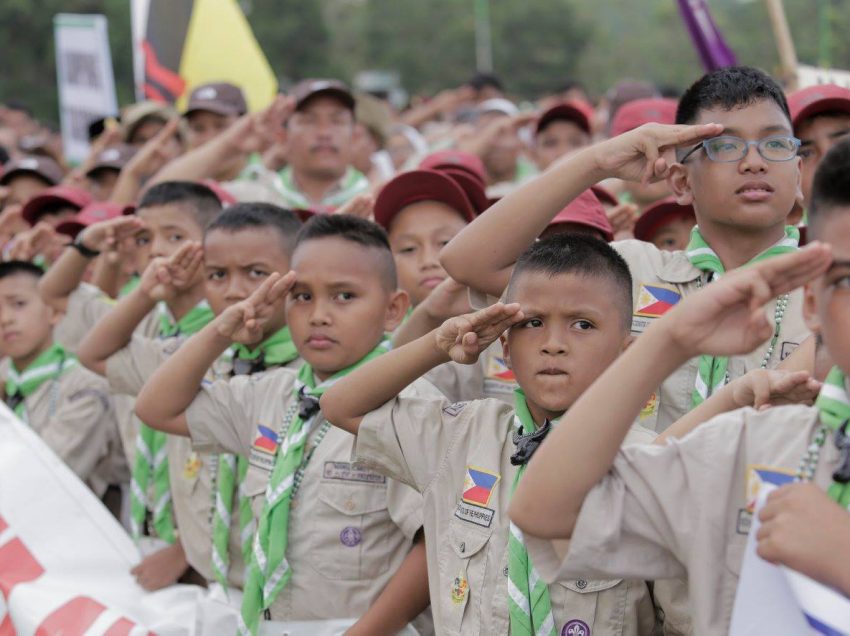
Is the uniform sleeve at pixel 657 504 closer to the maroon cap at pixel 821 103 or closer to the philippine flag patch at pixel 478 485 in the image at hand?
the philippine flag patch at pixel 478 485

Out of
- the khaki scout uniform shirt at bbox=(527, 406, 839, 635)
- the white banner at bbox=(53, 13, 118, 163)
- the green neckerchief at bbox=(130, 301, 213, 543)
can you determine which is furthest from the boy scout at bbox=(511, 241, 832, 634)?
the white banner at bbox=(53, 13, 118, 163)

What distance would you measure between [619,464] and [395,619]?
1378 mm

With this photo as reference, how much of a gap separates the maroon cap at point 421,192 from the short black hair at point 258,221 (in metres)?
0.36

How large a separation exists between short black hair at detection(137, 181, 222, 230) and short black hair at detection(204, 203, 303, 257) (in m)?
0.80

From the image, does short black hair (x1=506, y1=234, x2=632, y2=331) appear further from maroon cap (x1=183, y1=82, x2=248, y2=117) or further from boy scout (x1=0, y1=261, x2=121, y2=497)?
maroon cap (x1=183, y1=82, x2=248, y2=117)

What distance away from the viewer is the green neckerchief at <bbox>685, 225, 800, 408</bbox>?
314cm

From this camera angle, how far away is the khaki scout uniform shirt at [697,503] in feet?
7.49

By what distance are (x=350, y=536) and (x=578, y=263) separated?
1.12 metres

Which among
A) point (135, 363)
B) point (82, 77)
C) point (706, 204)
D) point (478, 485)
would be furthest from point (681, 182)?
point (82, 77)

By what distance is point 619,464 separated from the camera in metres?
2.34

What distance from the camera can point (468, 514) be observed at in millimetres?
3027

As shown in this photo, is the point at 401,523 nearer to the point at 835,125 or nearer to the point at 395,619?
the point at 395,619

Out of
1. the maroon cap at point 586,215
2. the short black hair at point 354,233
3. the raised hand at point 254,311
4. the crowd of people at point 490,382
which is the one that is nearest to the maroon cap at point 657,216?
the crowd of people at point 490,382

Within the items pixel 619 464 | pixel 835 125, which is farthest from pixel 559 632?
pixel 835 125
